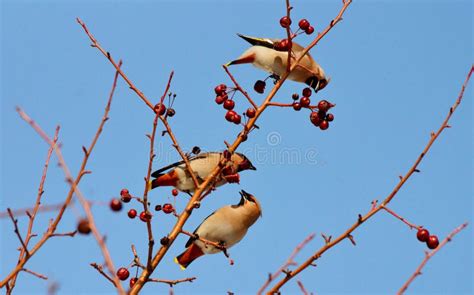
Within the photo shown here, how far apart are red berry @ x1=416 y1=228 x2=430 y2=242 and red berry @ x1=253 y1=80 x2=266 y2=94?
1.42 meters

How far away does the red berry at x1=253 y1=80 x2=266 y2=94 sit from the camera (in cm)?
366

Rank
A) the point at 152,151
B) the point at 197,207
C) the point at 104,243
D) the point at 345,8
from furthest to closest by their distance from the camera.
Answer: the point at 345,8, the point at 197,207, the point at 152,151, the point at 104,243

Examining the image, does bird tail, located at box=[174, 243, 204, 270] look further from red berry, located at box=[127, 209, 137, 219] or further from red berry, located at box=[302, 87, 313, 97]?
red berry, located at box=[302, 87, 313, 97]

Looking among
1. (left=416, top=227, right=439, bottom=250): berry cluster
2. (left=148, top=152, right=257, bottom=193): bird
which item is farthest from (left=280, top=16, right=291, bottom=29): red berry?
(left=416, top=227, right=439, bottom=250): berry cluster

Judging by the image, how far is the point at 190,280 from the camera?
2.84 m

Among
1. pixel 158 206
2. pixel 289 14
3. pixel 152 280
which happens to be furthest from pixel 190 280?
pixel 289 14

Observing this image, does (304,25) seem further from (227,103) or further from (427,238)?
(427,238)

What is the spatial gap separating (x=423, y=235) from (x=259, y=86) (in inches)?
57.1

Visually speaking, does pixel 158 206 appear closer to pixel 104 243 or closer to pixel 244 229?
pixel 244 229

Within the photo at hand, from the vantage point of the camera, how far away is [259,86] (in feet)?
12.0

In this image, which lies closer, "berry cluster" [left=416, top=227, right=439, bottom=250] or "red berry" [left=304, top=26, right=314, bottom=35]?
"berry cluster" [left=416, top=227, right=439, bottom=250]

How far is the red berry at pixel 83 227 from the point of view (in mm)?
1688

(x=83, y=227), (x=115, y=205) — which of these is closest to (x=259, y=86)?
(x=115, y=205)

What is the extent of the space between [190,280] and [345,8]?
1.52 m
